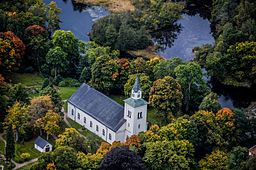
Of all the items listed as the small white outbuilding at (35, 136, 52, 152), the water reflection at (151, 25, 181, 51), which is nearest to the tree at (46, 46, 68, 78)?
the small white outbuilding at (35, 136, 52, 152)

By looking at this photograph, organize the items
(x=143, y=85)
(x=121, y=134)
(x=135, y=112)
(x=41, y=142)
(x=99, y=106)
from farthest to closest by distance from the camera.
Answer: (x=143, y=85) < (x=99, y=106) < (x=121, y=134) < (x=135, y=112) < (x=41, y=142)

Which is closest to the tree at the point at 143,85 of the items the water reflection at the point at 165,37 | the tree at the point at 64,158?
the tree at the point at 64,158

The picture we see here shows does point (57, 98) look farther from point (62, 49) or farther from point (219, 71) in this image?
point (219, 71)

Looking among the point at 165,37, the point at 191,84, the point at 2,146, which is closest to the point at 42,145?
the point at 2,146

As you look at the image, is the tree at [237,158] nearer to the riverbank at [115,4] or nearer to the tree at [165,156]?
the tree at [165,156]

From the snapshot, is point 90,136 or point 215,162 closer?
point 215,162

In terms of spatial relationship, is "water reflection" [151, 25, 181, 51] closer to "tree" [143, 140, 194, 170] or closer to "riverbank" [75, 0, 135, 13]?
"riverbank" [75, 0, 135, 13]

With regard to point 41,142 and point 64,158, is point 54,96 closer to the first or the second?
point 41,142
